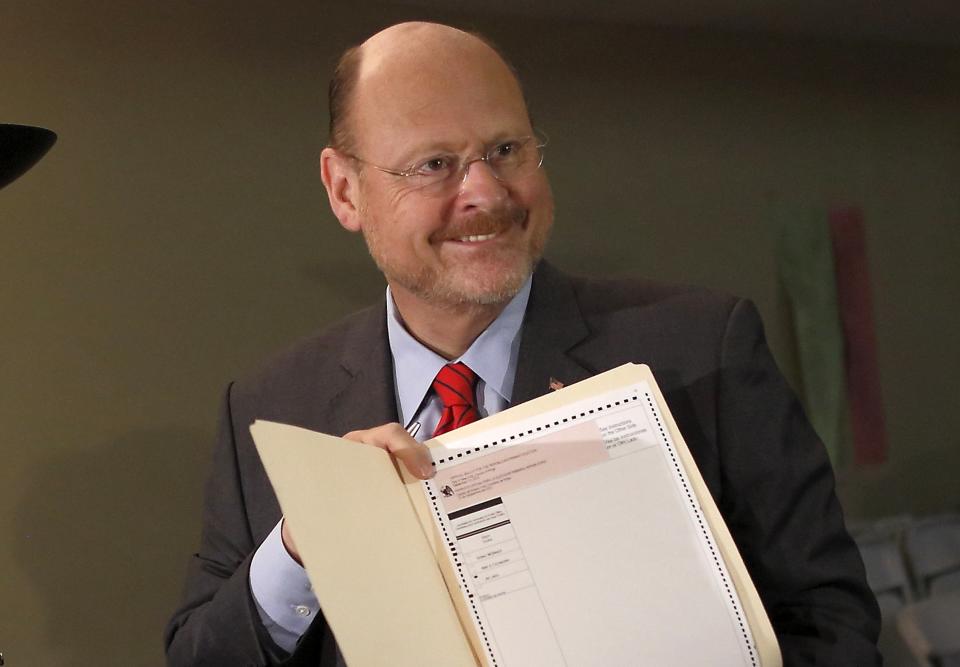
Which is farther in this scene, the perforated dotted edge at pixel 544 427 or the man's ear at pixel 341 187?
the man's ear at pixel 341 187

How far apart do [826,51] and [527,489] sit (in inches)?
74.2

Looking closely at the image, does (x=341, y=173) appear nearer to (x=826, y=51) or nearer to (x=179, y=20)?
(x=179, y=20)

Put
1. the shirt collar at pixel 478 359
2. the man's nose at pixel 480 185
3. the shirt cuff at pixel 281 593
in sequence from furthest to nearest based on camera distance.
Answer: the shirt collar at pixel 478 359
the man's nose at pixel 480 185
the shirt cuff at pixel 281 593

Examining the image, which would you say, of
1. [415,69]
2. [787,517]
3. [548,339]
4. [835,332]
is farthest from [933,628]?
[415,69]

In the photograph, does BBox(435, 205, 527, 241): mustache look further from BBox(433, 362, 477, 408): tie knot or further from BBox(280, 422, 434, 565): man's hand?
BBox(280, 422, 434, 565): man's hand

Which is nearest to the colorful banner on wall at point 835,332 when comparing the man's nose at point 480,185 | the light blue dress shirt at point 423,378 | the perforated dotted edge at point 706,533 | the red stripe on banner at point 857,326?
the red stripe on banner at point 857,326

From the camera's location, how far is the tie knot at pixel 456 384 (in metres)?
1.59

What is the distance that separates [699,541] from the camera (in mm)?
1233

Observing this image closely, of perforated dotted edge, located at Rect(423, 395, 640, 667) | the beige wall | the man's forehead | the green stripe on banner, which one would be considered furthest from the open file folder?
the green stripe on banner

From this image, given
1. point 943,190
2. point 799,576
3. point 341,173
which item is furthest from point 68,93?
point 943,190

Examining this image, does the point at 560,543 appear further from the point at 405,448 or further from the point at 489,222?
the point at 489,222

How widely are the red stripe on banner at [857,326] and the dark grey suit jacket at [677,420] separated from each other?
1.28m

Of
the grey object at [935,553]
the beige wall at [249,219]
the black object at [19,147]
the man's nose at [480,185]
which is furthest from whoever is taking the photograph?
the grey object at [935,553]

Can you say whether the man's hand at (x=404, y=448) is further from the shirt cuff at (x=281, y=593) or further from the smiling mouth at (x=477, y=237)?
the smiling mouth at (x=477, y=237)
